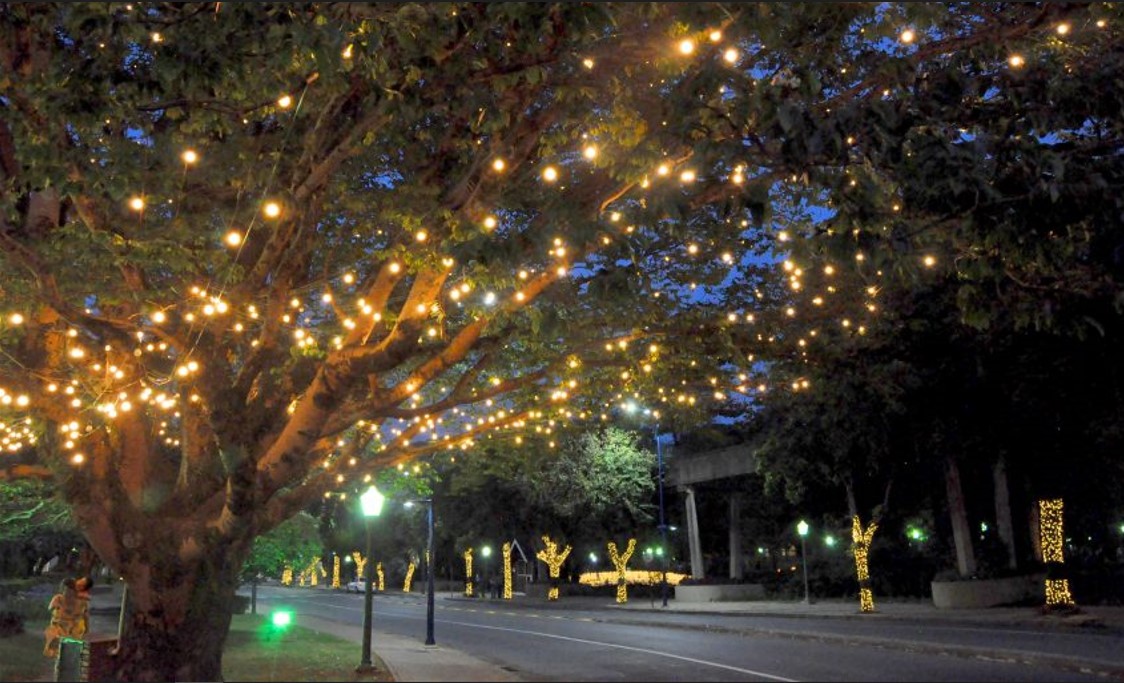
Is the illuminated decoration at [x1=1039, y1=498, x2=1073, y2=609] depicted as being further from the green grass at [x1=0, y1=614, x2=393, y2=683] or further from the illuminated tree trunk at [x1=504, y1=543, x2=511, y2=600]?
the illuminated tree trunk at [x1=504, y1=543, x2=511, y2=600]

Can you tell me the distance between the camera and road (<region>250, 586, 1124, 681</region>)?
531 inches

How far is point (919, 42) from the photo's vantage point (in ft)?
29.6

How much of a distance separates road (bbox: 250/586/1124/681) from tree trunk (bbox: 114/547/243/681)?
5.02 m

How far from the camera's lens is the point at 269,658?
13.6m

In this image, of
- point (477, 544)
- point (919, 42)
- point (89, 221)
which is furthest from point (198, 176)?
point (477, 544)

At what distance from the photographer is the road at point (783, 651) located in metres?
13.5

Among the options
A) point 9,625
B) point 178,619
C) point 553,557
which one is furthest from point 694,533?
point 178,619

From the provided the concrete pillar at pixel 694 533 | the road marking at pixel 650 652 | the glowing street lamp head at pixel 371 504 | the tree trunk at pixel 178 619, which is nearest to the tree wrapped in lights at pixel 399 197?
the tree trunk at pixel 178 619

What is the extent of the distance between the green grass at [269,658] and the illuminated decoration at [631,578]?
27.3 m

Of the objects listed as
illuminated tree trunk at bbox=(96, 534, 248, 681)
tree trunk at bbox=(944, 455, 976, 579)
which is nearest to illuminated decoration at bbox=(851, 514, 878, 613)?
tree trunk at bbox=(944, 455, 976, 579)

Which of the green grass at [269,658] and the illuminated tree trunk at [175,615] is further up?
the illuminated tree trunk at [175,615]

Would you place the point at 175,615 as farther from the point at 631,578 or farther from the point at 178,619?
the point at 631,578

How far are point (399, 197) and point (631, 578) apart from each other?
4172cm

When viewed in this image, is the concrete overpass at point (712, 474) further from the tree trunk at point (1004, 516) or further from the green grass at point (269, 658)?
the green grass at point (269, 658)
